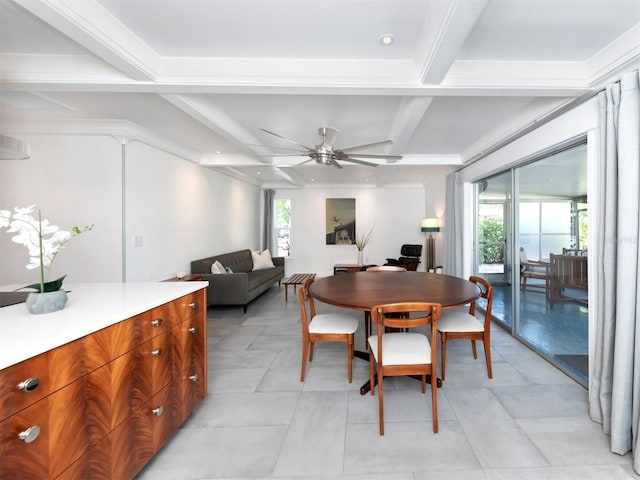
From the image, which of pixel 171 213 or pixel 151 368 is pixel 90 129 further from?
→ pixel 151 368

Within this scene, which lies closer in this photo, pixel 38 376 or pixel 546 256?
pixel 38 376

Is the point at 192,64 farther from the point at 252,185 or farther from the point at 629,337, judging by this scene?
the point at 252,185

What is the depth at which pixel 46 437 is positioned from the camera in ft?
3.03

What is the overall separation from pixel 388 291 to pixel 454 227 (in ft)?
9.92

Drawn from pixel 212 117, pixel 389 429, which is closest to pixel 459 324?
pixel 389 429

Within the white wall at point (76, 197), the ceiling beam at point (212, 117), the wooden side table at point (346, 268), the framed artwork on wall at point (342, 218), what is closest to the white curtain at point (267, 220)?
the framed artwork on wall at point (342, 218)

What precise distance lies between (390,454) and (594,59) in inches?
120

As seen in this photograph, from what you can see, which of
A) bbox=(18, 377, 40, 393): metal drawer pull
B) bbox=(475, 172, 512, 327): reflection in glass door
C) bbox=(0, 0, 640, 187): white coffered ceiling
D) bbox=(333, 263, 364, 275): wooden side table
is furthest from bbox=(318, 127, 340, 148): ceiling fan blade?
bbox=(333, 263, 364, 275): wooden side table

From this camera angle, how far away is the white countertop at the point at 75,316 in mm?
897

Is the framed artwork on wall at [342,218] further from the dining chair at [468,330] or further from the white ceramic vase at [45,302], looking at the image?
the white ceramic vase at [45,302]

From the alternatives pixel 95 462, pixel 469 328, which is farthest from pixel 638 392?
pixel 95 462

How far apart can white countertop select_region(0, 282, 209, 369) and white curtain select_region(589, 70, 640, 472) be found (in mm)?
2741

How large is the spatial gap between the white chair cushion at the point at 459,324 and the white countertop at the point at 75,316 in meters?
2.09

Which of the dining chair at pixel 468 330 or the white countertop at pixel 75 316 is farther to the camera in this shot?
the dining chair at pixel 468 330
